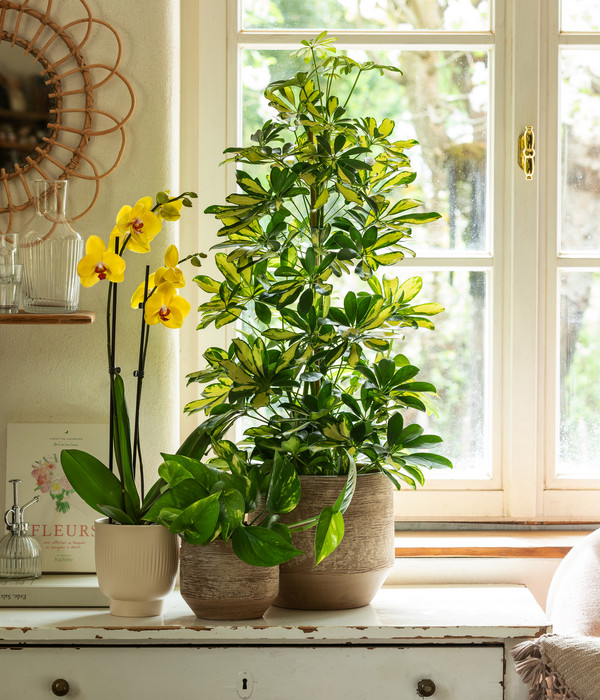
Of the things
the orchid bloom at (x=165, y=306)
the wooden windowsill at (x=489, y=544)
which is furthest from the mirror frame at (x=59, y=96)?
the wooden windowsill at (x=489, y=544)

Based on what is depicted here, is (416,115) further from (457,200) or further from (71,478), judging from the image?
(71,478)

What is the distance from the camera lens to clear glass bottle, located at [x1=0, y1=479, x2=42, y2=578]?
5.26ft

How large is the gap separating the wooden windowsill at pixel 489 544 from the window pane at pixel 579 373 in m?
0.18

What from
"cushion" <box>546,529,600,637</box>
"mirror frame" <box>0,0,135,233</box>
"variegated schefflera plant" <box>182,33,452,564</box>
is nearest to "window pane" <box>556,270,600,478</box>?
"cushion" <box>546,529,600,637</box>

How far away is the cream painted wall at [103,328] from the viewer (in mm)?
1751

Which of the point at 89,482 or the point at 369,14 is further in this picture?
the point at 369,14

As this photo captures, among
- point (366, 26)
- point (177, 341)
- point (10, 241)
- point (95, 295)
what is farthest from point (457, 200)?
point (10, 241)

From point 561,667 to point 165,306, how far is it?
2.86ft

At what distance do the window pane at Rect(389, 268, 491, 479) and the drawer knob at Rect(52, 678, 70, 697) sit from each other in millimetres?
970

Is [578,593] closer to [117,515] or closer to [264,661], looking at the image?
[264,661]

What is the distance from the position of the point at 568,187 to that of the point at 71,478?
4.33 feet

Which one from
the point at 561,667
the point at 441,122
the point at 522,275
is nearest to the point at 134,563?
the point at 561,667

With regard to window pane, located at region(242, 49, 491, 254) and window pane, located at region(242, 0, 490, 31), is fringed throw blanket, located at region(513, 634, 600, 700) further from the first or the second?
window pane, located at region(242, 0, 490, 31)

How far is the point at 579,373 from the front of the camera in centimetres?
202
